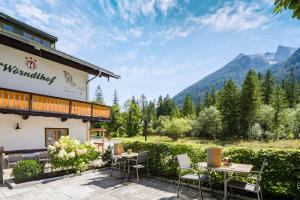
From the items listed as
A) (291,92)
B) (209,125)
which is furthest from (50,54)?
(291,92)

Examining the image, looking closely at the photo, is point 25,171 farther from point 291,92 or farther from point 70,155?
point 291,92

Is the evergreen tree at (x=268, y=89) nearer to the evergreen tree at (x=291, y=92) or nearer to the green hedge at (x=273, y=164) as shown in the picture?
the evergreen tree at (x=291, y=92)

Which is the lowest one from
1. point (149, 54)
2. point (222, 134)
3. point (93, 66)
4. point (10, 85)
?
point (222, 134)

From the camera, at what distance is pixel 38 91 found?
42.0ft

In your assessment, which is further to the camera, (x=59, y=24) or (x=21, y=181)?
(x=59, y=24)

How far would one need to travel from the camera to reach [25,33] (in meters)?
14.9

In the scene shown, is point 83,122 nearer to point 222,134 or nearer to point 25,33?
point 25,33

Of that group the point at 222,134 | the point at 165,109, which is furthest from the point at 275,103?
the point at 165,109

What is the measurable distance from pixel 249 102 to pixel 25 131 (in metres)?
42.0

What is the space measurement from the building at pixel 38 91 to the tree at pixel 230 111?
3755cm

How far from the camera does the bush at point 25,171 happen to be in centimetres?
792

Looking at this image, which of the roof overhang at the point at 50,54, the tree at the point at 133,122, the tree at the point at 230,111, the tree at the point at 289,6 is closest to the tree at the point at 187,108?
the tree at the point at 230,111

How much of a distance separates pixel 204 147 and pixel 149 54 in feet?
45.2

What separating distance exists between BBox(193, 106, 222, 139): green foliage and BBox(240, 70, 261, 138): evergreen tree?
5189 millimetres
